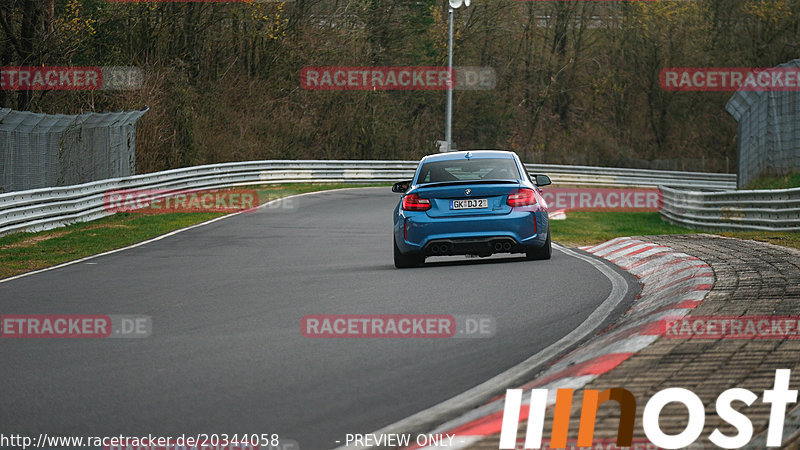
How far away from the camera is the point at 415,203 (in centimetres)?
1457

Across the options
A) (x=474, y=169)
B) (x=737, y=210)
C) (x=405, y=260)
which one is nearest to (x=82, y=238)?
(x=405, y=260)

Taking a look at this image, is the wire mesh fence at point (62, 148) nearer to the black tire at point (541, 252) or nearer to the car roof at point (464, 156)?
the car roof at point (464, 156)

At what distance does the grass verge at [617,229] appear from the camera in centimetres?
1943

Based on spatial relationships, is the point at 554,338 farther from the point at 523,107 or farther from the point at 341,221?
Result: the point at 523,107

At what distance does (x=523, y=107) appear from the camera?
74750 millimetres

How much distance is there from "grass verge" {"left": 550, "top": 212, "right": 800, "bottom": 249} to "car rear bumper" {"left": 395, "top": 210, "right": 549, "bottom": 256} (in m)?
4.63

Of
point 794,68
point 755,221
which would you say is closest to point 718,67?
point 794,68

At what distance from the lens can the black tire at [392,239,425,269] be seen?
1495 cm

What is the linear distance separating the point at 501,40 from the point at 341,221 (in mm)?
46898

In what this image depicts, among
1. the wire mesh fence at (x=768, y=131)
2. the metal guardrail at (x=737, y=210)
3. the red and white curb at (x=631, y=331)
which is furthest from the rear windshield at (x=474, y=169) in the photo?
the wire mesh fence at (x=768, y=131)

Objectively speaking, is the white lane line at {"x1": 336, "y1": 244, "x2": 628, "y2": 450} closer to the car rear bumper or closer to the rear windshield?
the car rear bumper

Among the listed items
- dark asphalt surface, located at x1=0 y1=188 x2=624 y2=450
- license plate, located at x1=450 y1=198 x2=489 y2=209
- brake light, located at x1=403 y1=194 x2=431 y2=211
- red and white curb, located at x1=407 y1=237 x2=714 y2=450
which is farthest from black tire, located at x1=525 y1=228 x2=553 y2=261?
brake light, located at x1=403 y1=194 x2=431 y2=211

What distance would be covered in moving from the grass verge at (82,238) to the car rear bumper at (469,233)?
582 cm

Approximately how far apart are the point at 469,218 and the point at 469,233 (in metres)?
0.19
